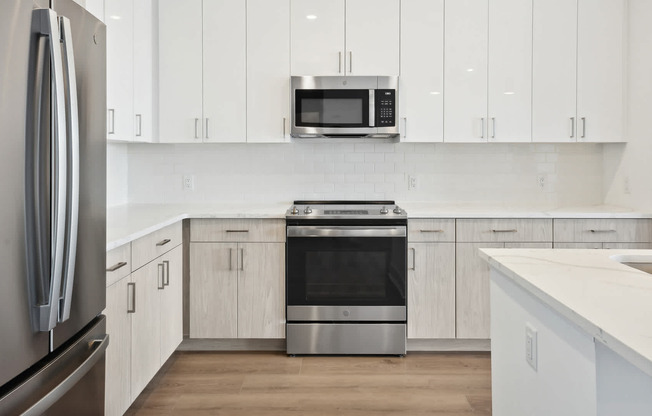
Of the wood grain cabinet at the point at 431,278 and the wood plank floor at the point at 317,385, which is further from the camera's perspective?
the wood grain cabinet at the point at 431,278

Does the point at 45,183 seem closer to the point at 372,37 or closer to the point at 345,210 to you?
the point at 345,210

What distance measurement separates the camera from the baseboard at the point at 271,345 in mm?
3467

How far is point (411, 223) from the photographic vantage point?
3.34 m

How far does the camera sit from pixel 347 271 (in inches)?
131

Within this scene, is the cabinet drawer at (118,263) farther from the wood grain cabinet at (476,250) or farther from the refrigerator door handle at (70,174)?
the wood grain cabinet at (476,250)

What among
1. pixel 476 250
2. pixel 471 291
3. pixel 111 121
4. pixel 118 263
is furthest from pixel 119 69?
pixel 471 291

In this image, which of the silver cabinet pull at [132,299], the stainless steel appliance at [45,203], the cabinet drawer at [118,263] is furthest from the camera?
the silver cabinet pull at [132,299]

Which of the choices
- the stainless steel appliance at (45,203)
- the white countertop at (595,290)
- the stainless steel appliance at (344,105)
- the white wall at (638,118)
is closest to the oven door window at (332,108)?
the stainless steel appliance at (344,105)

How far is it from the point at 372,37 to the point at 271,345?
83.0 inches

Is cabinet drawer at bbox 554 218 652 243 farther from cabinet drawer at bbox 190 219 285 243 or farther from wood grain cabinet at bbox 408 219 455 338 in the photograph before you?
cabinet drawer at bbox 190 219 285 243

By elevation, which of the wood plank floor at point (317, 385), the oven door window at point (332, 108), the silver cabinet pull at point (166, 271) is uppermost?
the oven door window at point (332, 108)

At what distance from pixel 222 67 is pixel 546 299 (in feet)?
9.30

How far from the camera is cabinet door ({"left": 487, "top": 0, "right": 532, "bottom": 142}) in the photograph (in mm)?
3514

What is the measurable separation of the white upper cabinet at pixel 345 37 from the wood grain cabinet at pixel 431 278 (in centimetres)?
108
